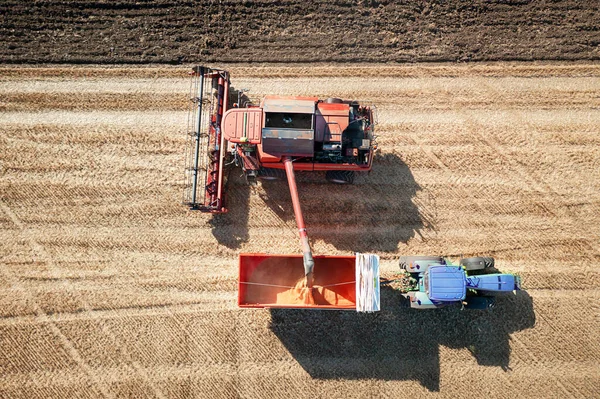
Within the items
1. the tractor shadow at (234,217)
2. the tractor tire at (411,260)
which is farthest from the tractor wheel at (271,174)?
the tractor tire at (411,260)

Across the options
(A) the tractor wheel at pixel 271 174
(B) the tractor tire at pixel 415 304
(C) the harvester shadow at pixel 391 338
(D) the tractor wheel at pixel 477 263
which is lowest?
(C) the harvester shadow at pixel 391 338

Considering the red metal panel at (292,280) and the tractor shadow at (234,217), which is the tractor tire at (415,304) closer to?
the red metal panel at (292,280)

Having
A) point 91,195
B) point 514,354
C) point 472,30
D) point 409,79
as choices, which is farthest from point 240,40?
point 514,354

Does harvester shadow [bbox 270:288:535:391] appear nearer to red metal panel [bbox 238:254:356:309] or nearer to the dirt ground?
red metal panel [bbox 238:254:356:309]

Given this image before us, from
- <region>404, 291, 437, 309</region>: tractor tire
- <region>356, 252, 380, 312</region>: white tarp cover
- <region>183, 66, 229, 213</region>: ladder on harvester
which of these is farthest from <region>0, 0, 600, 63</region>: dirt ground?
<region>404, 291, 437, 309</region>: tractor tire

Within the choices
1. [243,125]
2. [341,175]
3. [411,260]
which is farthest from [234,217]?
[411,260]

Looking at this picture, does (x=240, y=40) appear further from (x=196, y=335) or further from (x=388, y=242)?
(x=196, y=335)
